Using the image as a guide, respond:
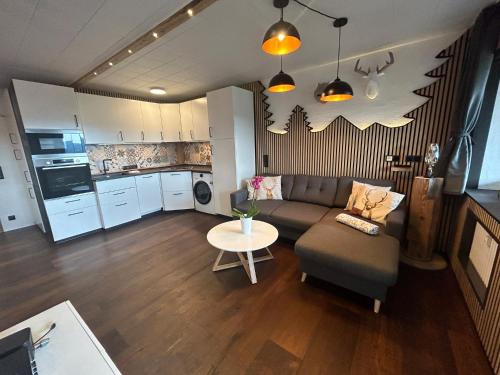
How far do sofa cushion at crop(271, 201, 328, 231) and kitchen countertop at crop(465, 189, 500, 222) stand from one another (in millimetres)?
1387

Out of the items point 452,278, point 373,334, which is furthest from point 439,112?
point 373,334

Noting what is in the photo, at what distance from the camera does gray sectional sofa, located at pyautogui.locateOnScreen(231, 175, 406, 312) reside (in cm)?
165

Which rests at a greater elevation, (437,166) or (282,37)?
(282,37)

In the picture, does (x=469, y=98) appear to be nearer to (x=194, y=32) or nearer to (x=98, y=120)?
(x=194, y=32)

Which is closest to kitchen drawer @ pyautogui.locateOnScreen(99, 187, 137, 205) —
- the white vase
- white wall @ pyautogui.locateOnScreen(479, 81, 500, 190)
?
the white vase

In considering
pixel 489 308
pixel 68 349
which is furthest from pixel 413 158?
pixel 68 349

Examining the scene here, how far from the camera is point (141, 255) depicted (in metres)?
2.74

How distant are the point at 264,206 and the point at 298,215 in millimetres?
578

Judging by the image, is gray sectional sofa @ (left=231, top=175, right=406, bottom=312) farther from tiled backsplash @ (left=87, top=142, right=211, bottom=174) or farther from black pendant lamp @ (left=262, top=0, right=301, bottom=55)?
tiled backsplash @ (left=87, top=142, right=211, bottom=174)

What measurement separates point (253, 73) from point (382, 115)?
2.02 metres

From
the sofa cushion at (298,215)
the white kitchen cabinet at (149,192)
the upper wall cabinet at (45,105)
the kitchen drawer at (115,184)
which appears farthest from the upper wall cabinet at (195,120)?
the sofa cushion at (298,215)

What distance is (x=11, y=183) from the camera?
12.4 feet

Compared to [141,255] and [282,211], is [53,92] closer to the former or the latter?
[141,255]

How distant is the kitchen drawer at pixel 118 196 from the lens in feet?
11.5
